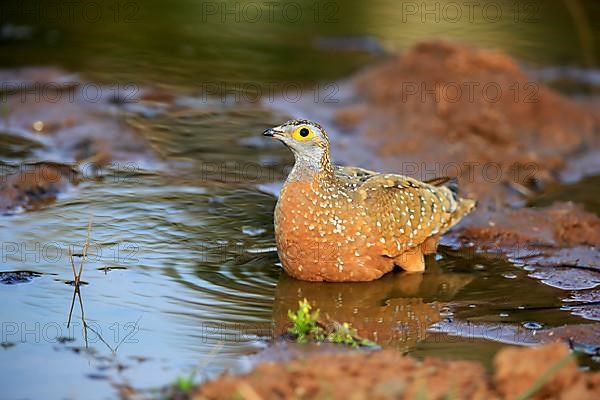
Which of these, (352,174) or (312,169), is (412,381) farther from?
(352,174)

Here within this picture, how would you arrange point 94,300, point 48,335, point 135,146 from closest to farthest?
point 48,335
point 94,300
point 135,146

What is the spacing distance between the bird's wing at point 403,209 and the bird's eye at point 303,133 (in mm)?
551

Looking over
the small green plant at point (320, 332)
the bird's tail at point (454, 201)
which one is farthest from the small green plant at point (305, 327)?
the bird's tail at point (454, 201)

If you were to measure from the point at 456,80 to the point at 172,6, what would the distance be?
5.98 m

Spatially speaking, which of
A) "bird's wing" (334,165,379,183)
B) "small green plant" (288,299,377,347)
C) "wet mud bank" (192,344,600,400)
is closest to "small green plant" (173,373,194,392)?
"wet mud bank" (192,344,600,400)

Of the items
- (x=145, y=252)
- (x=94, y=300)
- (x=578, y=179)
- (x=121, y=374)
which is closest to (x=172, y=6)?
(x=578, y=179)

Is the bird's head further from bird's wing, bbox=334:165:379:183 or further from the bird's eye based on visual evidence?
bird's wing, bbox=334:165:379:183

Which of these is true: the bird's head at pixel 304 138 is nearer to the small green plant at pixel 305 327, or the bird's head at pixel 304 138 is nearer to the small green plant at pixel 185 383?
the small green plant at pixel 305 327

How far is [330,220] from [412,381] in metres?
2.32

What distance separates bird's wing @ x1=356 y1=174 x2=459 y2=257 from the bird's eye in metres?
0.55

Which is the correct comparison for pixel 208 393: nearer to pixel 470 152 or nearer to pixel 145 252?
pixel 145 252

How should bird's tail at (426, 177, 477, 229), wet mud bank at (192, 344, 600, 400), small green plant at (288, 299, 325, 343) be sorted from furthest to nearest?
bird's tail at (426, 177, 477, 229) → small green plant at (288, 299, 325, 343) → wet mud bank at (192, 344, 600, 400)

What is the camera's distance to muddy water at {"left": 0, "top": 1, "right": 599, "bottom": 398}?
605 cm

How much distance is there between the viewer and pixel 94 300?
6.84m
